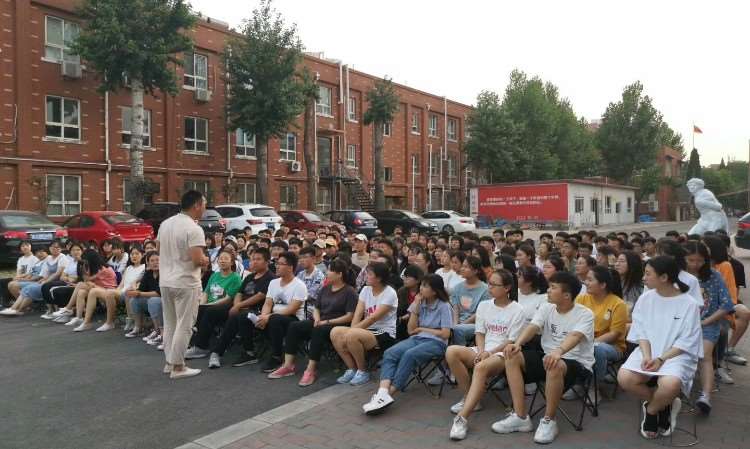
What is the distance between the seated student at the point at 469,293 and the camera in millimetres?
6027

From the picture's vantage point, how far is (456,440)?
4281mm

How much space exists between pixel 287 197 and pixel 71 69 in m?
12.7

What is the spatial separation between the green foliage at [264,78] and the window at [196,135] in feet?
Result: 7.05

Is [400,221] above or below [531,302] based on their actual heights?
above

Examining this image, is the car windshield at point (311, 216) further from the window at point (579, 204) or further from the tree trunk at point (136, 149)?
the window at point (579, 204)

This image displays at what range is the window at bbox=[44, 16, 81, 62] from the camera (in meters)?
21.4

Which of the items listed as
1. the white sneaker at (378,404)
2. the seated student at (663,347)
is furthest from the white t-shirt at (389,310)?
the seated student at (663,347)

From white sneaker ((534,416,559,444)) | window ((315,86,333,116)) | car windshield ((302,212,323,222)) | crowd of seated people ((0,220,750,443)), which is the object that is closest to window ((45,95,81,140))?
car windshield ((302,212,323,222))

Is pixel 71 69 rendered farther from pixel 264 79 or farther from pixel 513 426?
pixel 513 426

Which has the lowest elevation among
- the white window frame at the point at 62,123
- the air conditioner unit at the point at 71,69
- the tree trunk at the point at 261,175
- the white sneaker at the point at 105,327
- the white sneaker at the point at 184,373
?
the white sneaker at the point at 184,373

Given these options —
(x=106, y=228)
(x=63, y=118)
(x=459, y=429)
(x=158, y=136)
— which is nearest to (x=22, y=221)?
(x=106, y=228)

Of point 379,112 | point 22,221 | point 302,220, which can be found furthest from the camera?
point 379,112

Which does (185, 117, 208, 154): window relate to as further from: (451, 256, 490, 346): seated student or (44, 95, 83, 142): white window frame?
(451, 256, 490, 346): seated student

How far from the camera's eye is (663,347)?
440 centimetres
